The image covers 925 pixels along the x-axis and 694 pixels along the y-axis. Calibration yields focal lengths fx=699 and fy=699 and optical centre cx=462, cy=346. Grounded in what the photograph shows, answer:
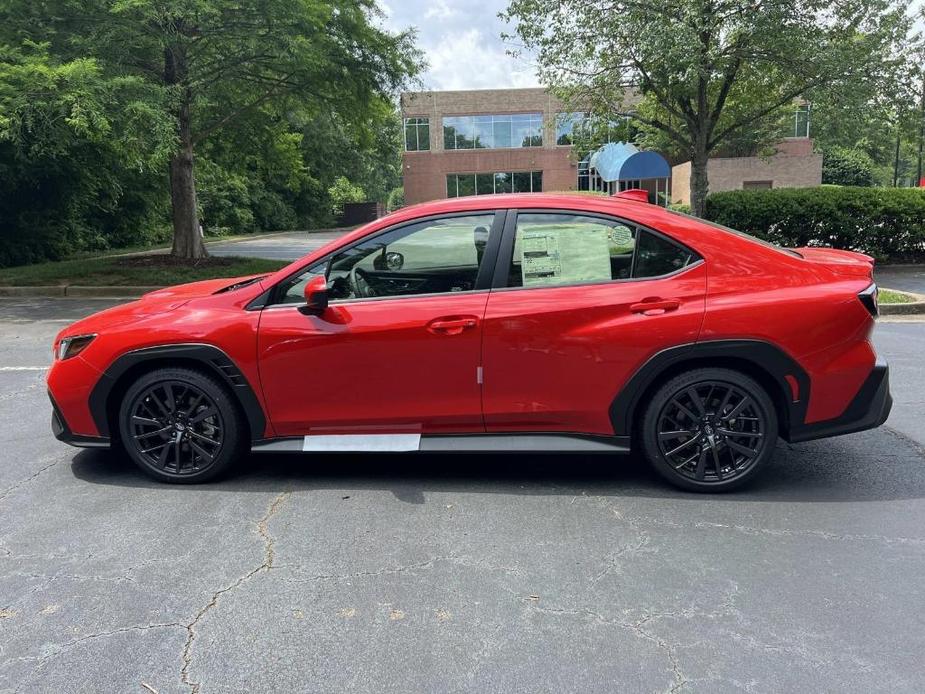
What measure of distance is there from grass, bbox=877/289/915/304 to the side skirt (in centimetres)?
809

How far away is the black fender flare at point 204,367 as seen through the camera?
3984 millimetres

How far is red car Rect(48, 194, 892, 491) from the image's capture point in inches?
149

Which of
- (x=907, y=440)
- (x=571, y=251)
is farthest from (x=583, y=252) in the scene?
(x=907, y=440)

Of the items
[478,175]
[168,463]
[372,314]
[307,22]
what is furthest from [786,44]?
[478,175]

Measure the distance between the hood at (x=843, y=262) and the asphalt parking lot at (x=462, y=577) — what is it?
1.24 metres

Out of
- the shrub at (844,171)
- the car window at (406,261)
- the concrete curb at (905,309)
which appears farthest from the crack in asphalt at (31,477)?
the shrub at (844,171)

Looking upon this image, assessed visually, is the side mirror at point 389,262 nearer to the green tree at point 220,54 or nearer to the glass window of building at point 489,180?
the green tree at point 220,54

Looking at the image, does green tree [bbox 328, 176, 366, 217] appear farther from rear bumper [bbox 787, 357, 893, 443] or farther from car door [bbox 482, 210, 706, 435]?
rear bumper [bbox 787, 357, 893, 443]

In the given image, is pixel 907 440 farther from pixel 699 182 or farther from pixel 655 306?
pixel 699 182

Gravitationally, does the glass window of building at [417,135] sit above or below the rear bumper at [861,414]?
above

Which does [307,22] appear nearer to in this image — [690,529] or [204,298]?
[204,298]

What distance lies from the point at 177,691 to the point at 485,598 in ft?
4.01

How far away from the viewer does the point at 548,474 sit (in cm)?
431

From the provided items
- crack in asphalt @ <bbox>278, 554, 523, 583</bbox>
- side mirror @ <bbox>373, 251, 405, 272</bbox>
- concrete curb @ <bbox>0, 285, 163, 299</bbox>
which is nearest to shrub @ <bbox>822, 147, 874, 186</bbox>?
concrete curb @ <bbox>0, 285, 163, 299</bbox>
